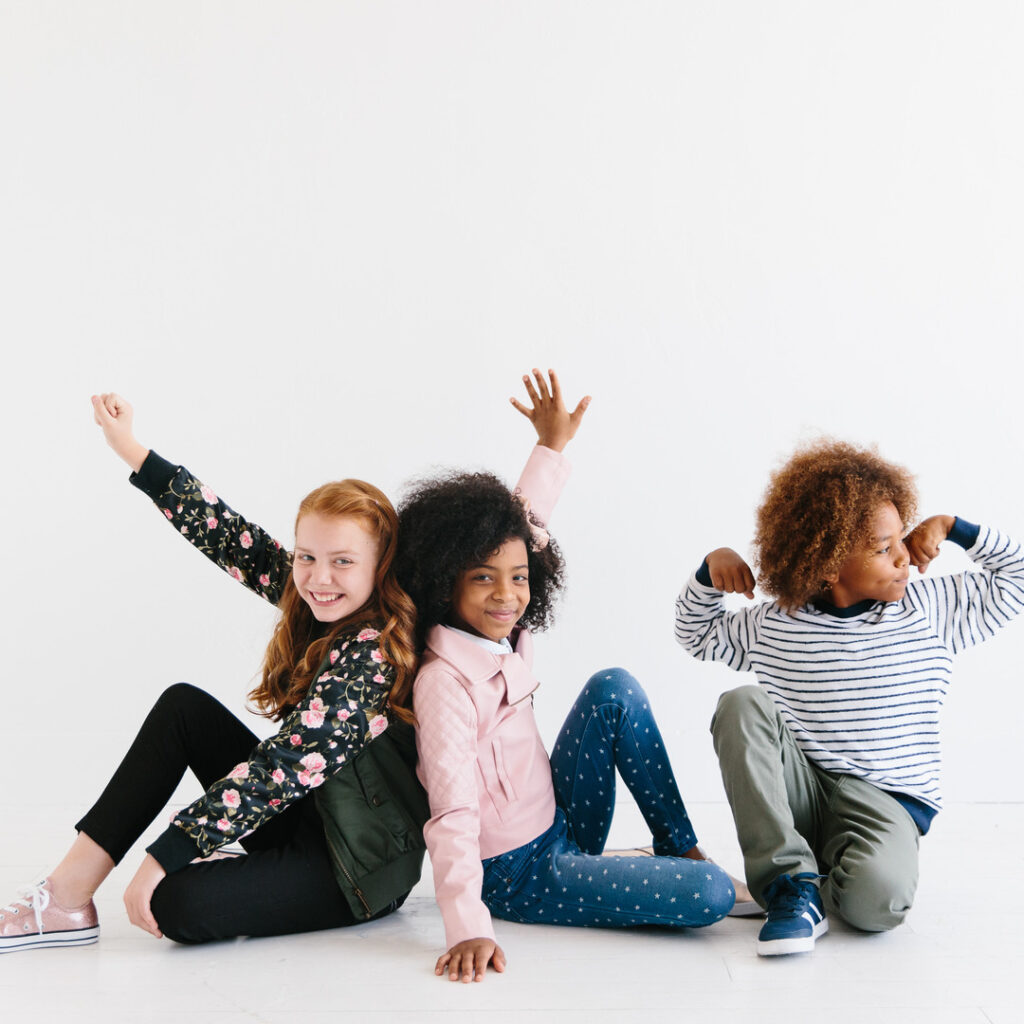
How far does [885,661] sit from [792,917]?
15.5 inches

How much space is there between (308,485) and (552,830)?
95 cm

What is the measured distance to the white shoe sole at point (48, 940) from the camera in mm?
1423

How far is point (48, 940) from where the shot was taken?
1440mm

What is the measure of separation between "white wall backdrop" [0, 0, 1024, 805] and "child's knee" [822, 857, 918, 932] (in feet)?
2.63

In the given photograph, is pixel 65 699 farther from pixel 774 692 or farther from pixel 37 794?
pixel 774 692

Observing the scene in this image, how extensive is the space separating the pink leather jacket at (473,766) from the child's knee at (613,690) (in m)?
0.08

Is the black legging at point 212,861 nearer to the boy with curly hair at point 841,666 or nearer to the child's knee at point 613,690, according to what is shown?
the child's knee at point 613,690

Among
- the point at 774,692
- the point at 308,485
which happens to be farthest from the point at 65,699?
the point at 774,692

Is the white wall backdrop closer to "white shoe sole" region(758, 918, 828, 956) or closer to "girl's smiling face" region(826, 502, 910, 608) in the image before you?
"girl's smiling face" region(826, 502, 910, 608)

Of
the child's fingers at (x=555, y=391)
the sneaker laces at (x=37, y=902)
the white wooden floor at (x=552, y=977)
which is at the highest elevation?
the child's fingers at (x=555, y=391)

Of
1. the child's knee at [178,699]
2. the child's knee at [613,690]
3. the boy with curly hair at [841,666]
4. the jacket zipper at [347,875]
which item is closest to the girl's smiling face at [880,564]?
the boy with curly hair at [841,666]

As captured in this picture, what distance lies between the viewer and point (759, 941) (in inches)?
55.3

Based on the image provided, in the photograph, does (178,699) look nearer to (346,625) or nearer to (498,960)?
(346,625)

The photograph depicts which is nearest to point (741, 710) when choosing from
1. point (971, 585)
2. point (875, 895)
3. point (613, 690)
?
point (613, 690)
